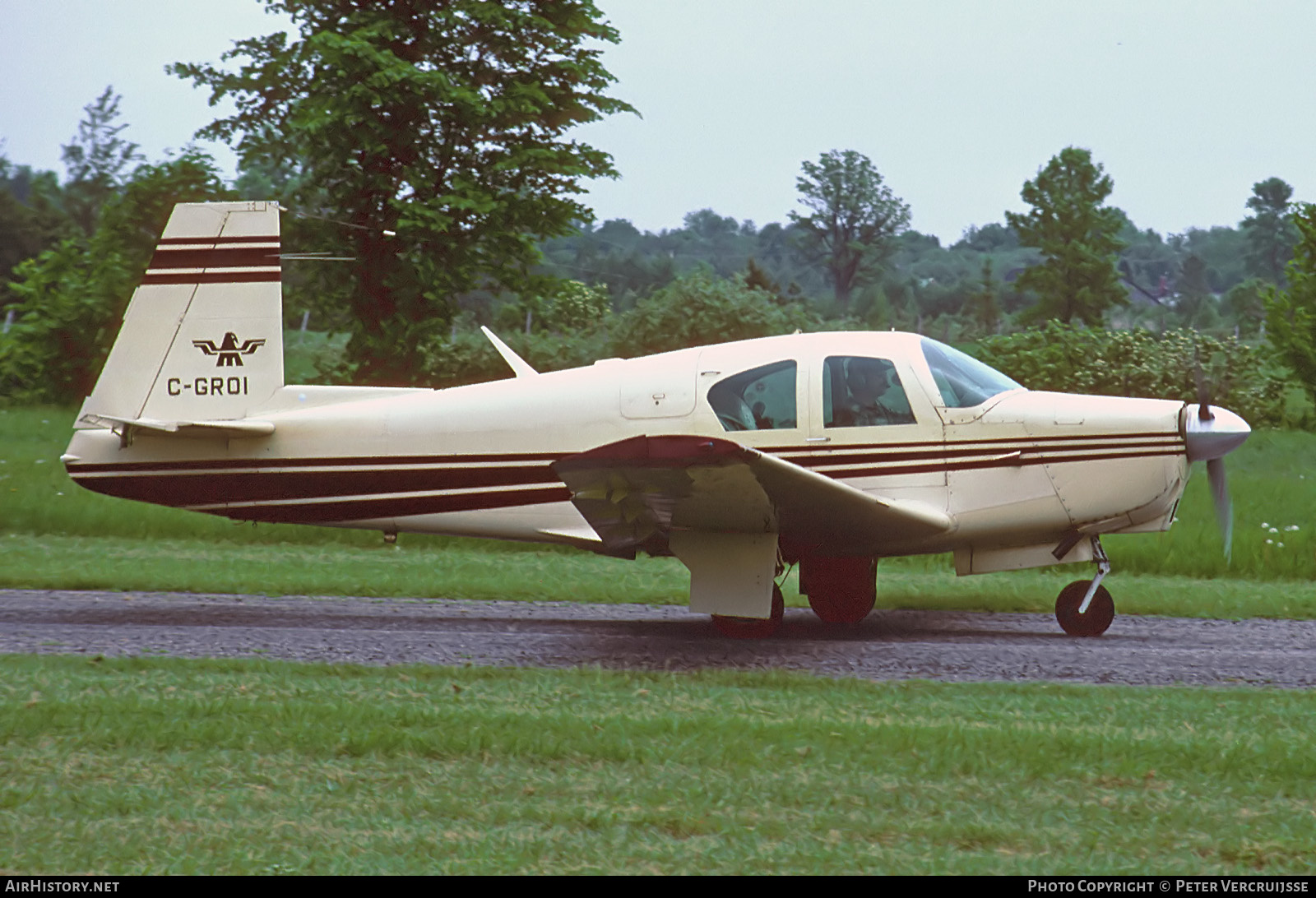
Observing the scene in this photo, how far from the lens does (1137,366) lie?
27.8m

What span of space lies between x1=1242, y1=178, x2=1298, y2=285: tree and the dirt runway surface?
9739cm

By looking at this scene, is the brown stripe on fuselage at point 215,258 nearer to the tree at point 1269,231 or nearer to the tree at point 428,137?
the tree at point 428,137

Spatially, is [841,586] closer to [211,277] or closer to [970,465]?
[970,465]

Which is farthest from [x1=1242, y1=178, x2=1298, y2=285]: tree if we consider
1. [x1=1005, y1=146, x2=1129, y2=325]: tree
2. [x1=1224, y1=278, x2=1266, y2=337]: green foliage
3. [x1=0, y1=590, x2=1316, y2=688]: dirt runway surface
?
[x1=0, y1=590, x2=1316, y2=688]: dirt runway surface

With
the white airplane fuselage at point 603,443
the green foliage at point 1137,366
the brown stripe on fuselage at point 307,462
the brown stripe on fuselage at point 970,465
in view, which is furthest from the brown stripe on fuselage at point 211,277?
the green foliage at point 1137,366

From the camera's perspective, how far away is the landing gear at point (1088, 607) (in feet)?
31.6

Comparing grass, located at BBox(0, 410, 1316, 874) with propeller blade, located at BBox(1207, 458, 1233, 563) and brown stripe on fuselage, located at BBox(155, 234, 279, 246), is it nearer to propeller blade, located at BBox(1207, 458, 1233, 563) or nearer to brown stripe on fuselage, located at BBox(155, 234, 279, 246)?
propeller blade, located at BBox(1207, 458, 1233, 563)

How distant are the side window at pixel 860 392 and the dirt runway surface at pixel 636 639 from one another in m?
1.52

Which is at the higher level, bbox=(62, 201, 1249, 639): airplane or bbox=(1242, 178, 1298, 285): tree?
bbox=(1242, 178, 1298, 285): tree

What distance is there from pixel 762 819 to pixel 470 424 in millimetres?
5565

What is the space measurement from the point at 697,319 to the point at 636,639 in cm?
1807

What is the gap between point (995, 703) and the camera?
6.89m

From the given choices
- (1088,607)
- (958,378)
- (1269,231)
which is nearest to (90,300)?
(958,378)

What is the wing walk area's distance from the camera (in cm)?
927
